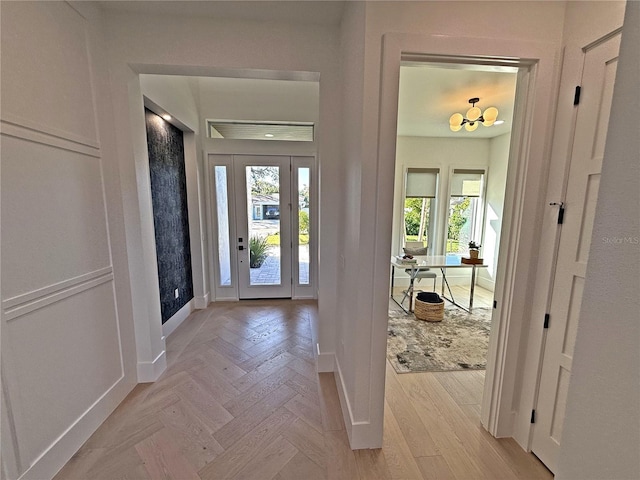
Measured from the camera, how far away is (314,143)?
3.84 m

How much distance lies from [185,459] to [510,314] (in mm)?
2108

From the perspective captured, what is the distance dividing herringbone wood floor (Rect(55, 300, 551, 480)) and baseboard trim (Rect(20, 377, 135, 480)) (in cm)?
5

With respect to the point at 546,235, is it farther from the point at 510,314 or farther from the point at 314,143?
the point at 314,143

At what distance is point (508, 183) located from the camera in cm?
161

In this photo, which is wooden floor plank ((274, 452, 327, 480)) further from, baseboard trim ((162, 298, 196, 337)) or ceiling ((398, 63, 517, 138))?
ceiling ((398, 63, 517, 138))

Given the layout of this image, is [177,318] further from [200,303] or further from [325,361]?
[325,361]

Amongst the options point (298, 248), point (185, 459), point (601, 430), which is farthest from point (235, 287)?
point (601, 430)

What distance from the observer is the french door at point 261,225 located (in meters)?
→ 3.85

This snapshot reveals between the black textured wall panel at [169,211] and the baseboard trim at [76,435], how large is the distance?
3.32ft

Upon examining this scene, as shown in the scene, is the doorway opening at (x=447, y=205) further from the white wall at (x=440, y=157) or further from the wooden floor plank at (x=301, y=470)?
the wooden floor plank at (x=301, y=470)

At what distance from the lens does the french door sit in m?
3.85

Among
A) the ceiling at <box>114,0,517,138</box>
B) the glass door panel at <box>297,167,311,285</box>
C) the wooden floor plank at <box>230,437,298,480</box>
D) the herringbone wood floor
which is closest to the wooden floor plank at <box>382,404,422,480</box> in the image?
the herringbone wood floor

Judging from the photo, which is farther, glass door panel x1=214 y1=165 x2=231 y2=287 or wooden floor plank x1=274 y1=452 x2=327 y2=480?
glass door panel x1=214 y1=165 x2=231 y2=287

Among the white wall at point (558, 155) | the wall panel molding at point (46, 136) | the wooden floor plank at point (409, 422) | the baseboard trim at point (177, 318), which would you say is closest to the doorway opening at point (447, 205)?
the wooden floor plank at point (409, 422)
